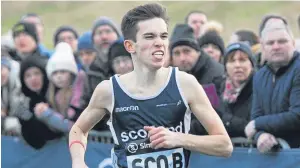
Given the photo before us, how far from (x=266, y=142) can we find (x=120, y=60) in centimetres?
228

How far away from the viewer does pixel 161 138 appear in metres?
5.27

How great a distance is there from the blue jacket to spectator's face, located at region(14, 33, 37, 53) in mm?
4790

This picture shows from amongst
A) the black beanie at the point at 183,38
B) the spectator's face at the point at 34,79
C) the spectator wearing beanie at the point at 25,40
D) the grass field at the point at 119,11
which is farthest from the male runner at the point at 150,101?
the grass field at the point at 119,11

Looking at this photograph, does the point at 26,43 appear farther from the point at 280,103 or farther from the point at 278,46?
the point at 280,103

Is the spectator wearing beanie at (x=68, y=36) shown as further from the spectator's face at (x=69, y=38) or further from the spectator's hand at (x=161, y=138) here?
the spectator's hand at (x=161, y=138)

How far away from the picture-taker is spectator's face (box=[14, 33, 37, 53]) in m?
11.5

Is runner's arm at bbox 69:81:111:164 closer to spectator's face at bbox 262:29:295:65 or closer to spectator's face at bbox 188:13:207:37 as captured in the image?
spectator's face at bbox 262:29:295:65

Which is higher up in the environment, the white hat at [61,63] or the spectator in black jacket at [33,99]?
the white hat at [61,63]

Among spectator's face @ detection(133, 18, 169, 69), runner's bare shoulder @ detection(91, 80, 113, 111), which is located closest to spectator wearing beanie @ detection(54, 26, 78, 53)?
runner's bare shoulder @ detection(91, 80, 113, 111)

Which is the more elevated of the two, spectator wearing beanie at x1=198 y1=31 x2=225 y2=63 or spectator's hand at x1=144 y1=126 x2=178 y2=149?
spectator wearing beanie at x1=198 y1=31 x2=225 y2=63

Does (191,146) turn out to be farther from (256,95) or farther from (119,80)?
(256,95)

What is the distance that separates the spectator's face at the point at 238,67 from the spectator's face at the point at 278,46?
0.46 meters

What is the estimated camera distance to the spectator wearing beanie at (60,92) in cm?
945

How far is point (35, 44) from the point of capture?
1152cm
